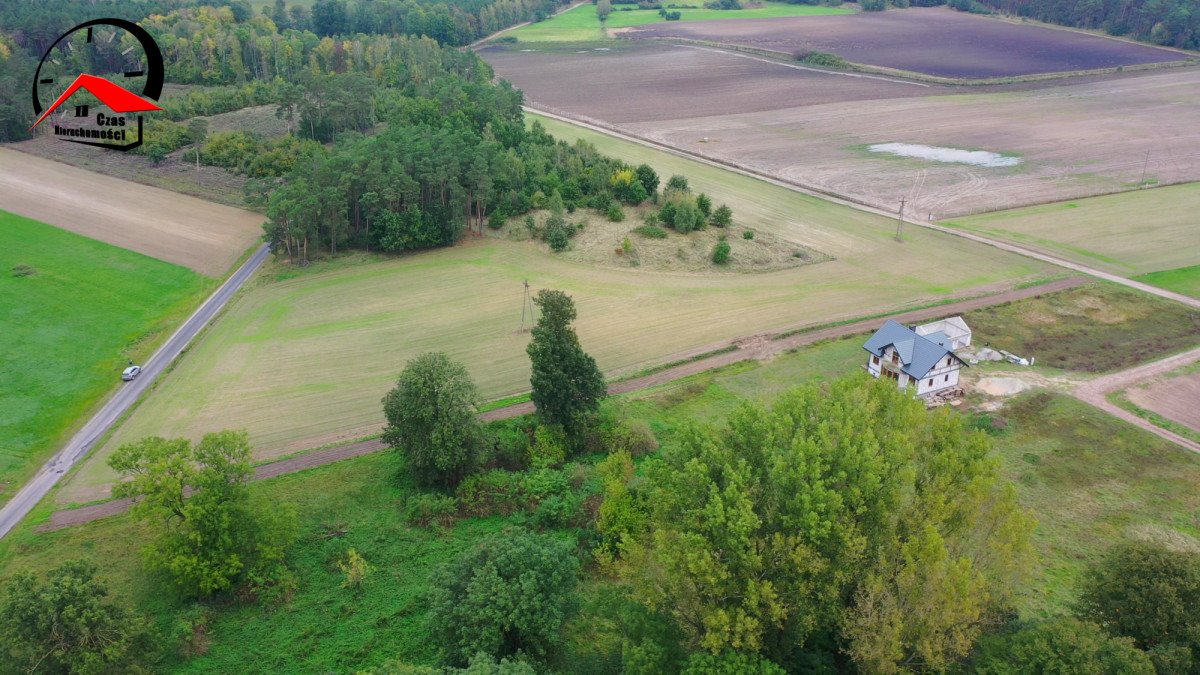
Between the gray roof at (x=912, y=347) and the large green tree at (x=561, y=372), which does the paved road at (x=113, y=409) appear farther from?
the gray roof at (x=912, y=347)

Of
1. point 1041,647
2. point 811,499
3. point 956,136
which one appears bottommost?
point 1041,647

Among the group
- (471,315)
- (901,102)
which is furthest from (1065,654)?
(901,102)

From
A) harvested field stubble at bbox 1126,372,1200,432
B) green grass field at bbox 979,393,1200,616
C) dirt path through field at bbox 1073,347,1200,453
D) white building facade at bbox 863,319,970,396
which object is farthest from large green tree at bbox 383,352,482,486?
harvested field stubble at bbox 1126,372,1200,432

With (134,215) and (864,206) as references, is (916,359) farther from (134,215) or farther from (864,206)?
(134,215)

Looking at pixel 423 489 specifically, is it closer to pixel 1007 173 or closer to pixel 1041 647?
pixel 1041 647

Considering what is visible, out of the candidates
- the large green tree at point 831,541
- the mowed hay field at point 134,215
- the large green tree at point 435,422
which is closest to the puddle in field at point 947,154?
the mowed hay field at point 134,215

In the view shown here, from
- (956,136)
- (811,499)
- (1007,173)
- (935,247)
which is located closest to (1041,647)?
(811,499)
